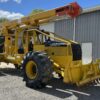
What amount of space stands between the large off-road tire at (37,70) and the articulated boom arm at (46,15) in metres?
1.73

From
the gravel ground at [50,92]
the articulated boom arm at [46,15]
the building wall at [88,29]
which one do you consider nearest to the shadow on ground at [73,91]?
the gravel ground at [50,92]

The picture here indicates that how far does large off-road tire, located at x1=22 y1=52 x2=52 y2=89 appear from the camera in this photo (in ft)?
31.1

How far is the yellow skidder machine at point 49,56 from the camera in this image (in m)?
9.49

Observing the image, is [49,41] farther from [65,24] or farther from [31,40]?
[65,24]

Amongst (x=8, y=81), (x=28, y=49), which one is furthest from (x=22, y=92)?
(x=28, y=49)

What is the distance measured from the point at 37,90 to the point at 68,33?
1277 cm

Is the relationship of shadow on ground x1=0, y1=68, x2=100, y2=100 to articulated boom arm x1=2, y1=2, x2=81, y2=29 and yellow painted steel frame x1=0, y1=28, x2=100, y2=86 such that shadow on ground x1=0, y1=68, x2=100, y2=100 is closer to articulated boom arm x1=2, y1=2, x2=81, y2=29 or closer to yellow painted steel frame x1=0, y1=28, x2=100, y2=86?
yellow painted steel frame x1=0, y1=28, x2=100, y2=86

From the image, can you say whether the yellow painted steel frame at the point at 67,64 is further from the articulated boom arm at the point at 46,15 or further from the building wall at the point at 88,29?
the building wall at the point at 88,29

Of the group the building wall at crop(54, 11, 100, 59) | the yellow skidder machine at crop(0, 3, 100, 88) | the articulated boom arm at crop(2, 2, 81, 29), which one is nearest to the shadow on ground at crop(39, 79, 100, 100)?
the yellow skidder machine at crop(0, 3, 100, 88)

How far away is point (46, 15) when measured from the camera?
10883mm

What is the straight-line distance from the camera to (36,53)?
998 cm

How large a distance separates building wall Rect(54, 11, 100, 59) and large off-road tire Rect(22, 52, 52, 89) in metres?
9.42

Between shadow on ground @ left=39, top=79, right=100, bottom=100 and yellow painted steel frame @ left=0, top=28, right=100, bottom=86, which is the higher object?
yellow painted steel frame @ left=0, top=28, right=100, bottom=86

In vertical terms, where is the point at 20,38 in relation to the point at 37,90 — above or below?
above
